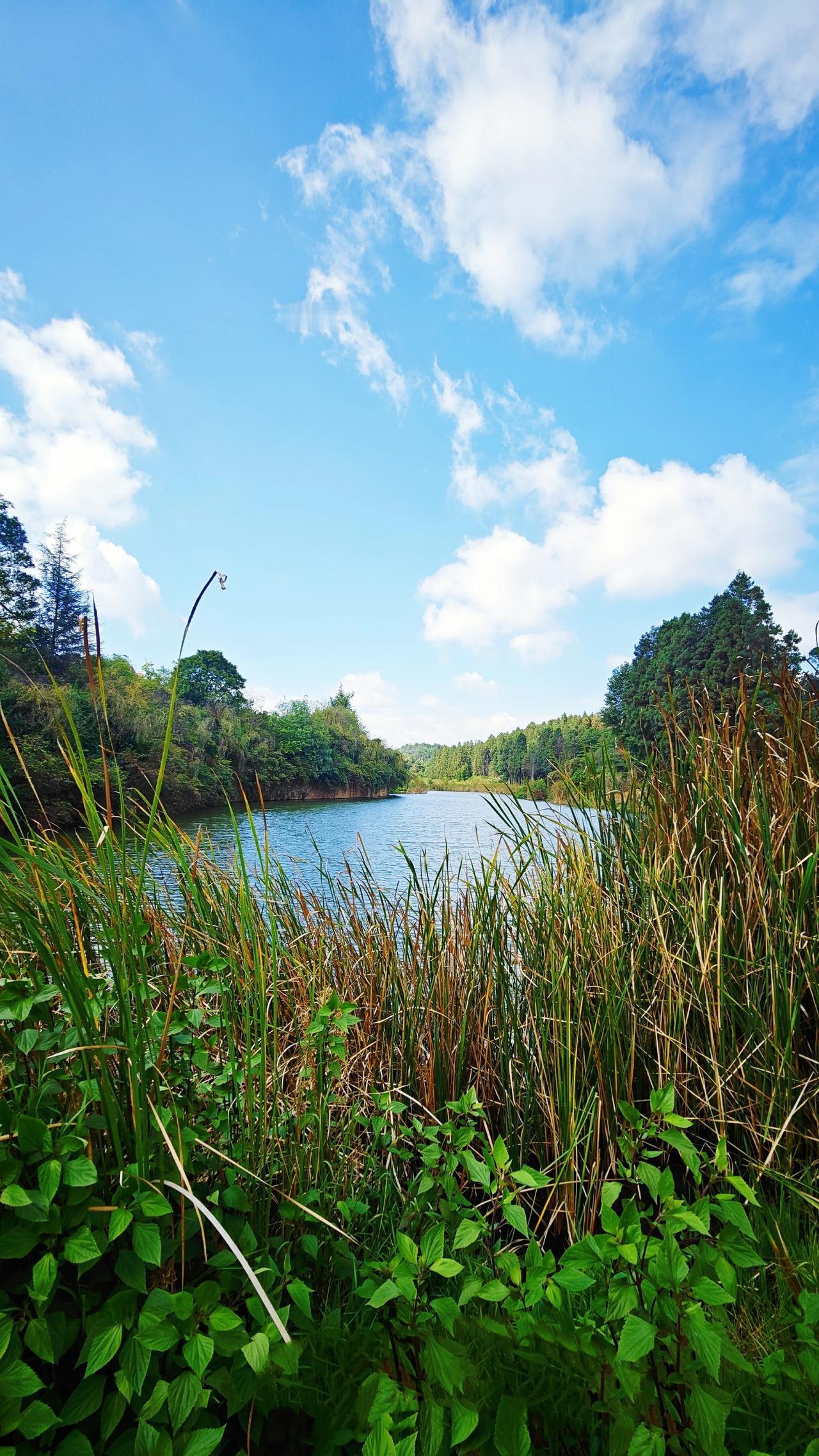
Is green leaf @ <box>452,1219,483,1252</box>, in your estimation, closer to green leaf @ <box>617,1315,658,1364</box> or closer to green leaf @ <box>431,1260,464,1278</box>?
green leaf @ <box>431,1260,464,1278</box>

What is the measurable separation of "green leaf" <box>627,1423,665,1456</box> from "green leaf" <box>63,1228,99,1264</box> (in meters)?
0.64

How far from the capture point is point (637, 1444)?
0.65 m

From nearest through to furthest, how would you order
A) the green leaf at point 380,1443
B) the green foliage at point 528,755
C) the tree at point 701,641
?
1. the green leaf at point 380,1443
2. the green foliage at point 528,755
3. the tree at point 701,641

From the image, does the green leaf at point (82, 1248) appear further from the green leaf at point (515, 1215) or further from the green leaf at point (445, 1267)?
the green leaf at point (515, 1215)

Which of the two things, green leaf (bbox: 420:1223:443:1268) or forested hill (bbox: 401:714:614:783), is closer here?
green leaf (bbox: 420:1223:443:1268)

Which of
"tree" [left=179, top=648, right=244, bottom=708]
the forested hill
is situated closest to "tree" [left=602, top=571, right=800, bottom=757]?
the forested hill

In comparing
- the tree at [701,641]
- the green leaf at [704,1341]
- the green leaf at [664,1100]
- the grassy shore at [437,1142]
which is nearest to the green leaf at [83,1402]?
the grassy shore at [437,1142]

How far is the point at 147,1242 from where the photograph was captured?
78 cm

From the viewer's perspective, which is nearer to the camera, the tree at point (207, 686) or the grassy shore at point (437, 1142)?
the grassy shore at point (437, 1142)

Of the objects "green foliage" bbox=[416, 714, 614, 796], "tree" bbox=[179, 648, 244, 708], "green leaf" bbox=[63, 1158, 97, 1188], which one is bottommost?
"green leaf" bbox=[63, 1158, 97, 1188]

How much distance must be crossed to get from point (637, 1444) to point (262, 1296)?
0.43m

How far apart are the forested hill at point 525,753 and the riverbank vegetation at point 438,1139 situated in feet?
0.79

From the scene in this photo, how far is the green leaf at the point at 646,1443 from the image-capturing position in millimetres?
635

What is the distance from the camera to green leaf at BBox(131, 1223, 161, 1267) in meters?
0.77
